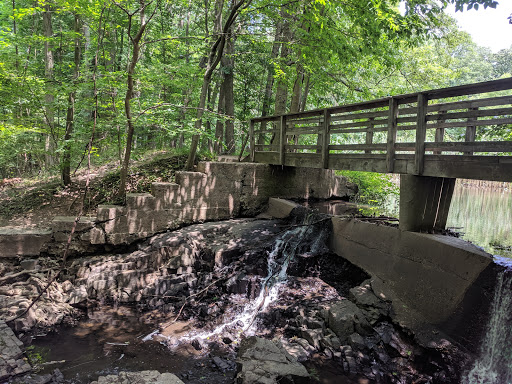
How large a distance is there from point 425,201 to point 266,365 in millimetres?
3557

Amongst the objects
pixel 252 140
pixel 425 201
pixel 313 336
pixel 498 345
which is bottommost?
pixel 313 336

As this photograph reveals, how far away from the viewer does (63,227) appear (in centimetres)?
725

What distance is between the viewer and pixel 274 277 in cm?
642

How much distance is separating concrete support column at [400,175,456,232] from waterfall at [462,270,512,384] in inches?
54.5

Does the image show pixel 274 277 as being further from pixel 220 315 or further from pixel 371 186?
pixel 371 186

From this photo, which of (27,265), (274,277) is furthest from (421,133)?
(27,265)

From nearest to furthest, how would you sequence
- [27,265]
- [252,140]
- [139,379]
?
[139,379] < [27,265] < [252,140]

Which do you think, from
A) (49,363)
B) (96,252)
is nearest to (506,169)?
(49,363)

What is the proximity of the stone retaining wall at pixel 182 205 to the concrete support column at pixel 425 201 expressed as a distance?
4.12 metres

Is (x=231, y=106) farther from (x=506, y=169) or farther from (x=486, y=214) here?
(x=486, y=214)

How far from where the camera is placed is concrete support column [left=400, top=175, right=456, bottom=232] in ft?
17.4

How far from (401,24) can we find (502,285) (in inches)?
230

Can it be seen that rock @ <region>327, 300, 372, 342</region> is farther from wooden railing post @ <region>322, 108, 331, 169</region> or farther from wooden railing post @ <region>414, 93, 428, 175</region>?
wooden railing post @ <region>322, 108, 331, 169</region>

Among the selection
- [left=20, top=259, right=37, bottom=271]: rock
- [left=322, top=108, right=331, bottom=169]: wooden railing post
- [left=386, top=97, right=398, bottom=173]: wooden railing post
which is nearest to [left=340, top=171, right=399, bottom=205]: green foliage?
[left=322, top=108, right=331, bottom=169]: wooden railing post
